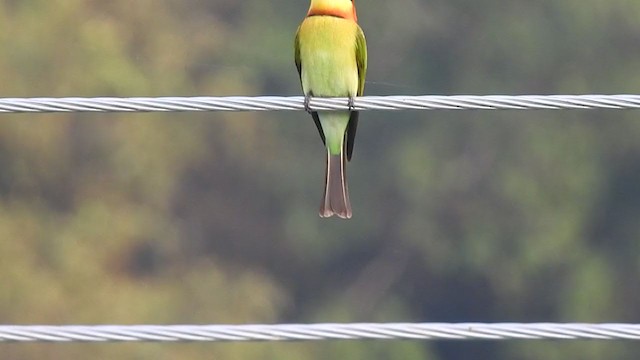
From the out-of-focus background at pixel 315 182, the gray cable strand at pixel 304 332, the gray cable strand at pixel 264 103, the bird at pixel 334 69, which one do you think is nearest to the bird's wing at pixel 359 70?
the bird at pixel 334 69

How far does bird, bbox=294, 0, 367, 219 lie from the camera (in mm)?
2814

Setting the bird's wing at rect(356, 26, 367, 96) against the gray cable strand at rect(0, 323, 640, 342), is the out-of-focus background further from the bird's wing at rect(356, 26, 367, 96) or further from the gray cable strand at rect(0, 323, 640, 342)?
the gray cable strand at rect(0, 323, 640, 342)

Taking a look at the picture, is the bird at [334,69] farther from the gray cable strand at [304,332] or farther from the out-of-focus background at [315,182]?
the out-of-focus background at [315,182]

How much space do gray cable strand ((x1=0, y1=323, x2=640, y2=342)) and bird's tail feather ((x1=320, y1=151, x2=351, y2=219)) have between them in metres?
1.02

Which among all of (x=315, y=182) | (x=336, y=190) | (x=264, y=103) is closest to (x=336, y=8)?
(x=336, y=190)

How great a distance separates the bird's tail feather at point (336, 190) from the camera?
2799 millimetres

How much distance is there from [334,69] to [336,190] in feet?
0.69

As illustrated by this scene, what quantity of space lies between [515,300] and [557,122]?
63.8 inches

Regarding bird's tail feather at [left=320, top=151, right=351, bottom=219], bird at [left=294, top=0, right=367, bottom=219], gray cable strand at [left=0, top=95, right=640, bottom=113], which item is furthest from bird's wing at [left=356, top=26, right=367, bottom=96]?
gray cable strand at [left=0, top=95, right=640, bottom=113]

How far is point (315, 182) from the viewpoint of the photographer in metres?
11.7

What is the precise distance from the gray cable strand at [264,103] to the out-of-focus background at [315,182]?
8939 millimetres

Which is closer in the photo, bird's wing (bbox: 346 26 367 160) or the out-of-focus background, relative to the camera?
bird's wing (bbox: 346 26 367 160)

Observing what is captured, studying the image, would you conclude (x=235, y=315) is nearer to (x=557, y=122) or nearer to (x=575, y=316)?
(x=575, y=316)

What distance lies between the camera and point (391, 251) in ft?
38.1
